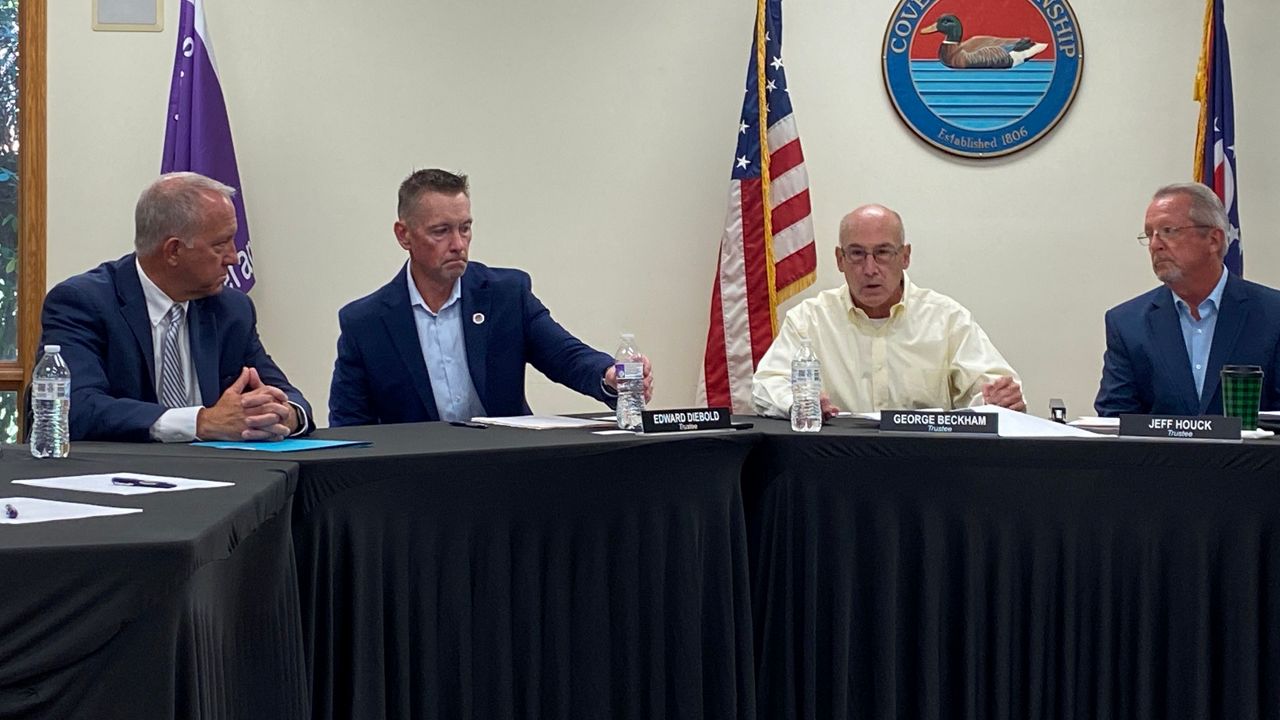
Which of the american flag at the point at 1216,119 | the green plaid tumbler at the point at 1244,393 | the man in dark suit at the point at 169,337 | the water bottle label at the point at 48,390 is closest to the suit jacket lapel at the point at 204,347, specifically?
the man in dark suit at the point at 169,337

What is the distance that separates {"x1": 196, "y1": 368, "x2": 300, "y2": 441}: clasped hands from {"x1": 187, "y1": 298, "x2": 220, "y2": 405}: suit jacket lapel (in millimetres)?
411

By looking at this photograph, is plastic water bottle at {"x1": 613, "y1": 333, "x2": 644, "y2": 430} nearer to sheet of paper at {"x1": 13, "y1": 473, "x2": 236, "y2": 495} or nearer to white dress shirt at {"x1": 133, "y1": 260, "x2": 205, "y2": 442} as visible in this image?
white dress shirt at {"x1": 133, "y1": 260, "x2": 205, "y2": 442}

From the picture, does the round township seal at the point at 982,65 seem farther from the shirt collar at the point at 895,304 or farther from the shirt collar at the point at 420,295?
the shirt collar at the point at 420,295

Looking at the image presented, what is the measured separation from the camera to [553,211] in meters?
4.55

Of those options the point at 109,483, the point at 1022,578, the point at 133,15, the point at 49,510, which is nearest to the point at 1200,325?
the point at 1022,578

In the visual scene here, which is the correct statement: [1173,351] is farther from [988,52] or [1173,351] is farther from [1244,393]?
[988,52]

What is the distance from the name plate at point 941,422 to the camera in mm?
2600

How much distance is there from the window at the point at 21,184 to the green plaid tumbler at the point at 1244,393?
12.2 ft

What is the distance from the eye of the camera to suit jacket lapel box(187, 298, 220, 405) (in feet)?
9.59

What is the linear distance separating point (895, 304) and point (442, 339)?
1.31m

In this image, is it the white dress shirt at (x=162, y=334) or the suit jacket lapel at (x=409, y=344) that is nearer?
the white dress shirt at (x=162, y=334)

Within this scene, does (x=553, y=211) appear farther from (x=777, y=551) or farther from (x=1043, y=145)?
(x=777, y=551)

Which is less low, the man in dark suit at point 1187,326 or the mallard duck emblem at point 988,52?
the mallard duck emblem at point 988,52

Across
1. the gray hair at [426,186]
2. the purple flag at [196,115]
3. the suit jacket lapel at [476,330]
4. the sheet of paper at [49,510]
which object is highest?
the purple flag at [196,115]
